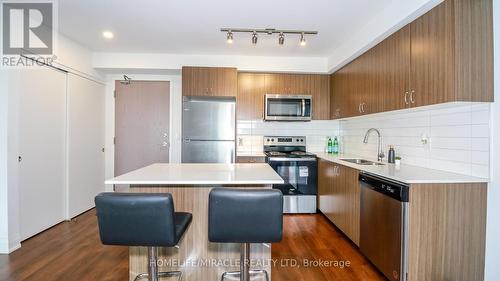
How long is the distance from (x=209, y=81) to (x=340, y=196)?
243 centimetres

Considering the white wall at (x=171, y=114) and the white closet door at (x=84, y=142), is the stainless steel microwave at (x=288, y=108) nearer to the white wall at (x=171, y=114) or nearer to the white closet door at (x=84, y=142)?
the white wall at (x=171, y=114)

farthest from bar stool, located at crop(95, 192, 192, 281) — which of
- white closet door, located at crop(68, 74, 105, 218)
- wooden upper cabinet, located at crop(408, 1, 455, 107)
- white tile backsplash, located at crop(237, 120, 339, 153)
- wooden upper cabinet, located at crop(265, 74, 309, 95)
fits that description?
wooden upper cabinet, located at crop(265, 74, 309, 95)

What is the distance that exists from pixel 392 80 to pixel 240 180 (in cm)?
181

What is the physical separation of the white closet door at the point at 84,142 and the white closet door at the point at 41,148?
12 centimetres

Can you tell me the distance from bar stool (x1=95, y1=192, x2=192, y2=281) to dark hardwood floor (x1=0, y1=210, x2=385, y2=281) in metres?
0.98

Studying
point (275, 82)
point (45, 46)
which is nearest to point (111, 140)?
point (45, 46)

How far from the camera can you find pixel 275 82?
164 inches

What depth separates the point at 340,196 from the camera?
3049mm

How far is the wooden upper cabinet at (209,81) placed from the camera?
12.7 feet

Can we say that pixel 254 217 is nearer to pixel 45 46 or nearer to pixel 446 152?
pixel 446 152

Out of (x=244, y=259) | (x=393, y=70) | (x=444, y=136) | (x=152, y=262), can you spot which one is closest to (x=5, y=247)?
(x=152, y=262)

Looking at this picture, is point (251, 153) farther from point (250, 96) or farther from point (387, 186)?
point (387, 186)

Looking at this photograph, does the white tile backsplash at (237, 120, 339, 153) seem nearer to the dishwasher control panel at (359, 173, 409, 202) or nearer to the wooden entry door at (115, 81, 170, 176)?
the wooden entry door at (115, 81, 170, 176)

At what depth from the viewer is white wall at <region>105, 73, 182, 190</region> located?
4.47m
